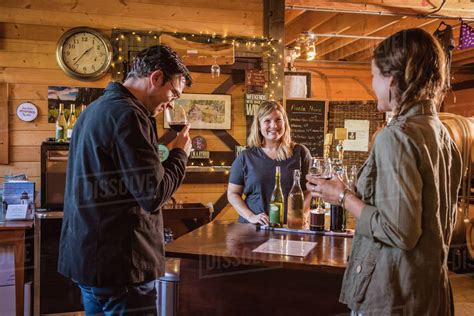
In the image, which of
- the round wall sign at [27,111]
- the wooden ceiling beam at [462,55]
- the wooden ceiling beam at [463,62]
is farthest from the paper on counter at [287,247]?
the wooden ceiling beam at [463,62]

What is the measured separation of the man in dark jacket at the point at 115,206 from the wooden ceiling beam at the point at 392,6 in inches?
135

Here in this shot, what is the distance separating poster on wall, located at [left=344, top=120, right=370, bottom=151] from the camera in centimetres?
610

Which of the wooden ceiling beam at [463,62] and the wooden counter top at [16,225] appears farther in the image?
the wooden ceiling beam at [463,62]

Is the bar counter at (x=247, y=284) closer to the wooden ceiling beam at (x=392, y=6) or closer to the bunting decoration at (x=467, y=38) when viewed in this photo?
the wooden ceiling beam at (x=392, y=6)

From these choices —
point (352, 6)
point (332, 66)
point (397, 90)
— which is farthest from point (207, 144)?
point (332, 66)

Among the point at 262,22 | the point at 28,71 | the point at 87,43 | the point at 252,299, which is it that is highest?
the point at 262,22

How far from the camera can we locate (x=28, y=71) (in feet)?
12.3

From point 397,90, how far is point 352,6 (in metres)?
3.80

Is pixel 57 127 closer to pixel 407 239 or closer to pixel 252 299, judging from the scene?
pixel 252 299

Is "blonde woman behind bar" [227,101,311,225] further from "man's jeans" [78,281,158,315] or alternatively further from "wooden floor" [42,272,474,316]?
"wooden floor" [42,272,474,316]

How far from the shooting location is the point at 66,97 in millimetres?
3809

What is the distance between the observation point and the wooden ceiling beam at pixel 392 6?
4.52 metres

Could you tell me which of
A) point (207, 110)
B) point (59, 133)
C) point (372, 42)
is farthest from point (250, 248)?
point (372, 42)

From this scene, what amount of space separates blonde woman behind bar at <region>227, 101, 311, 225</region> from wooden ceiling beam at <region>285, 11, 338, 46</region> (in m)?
3.32
